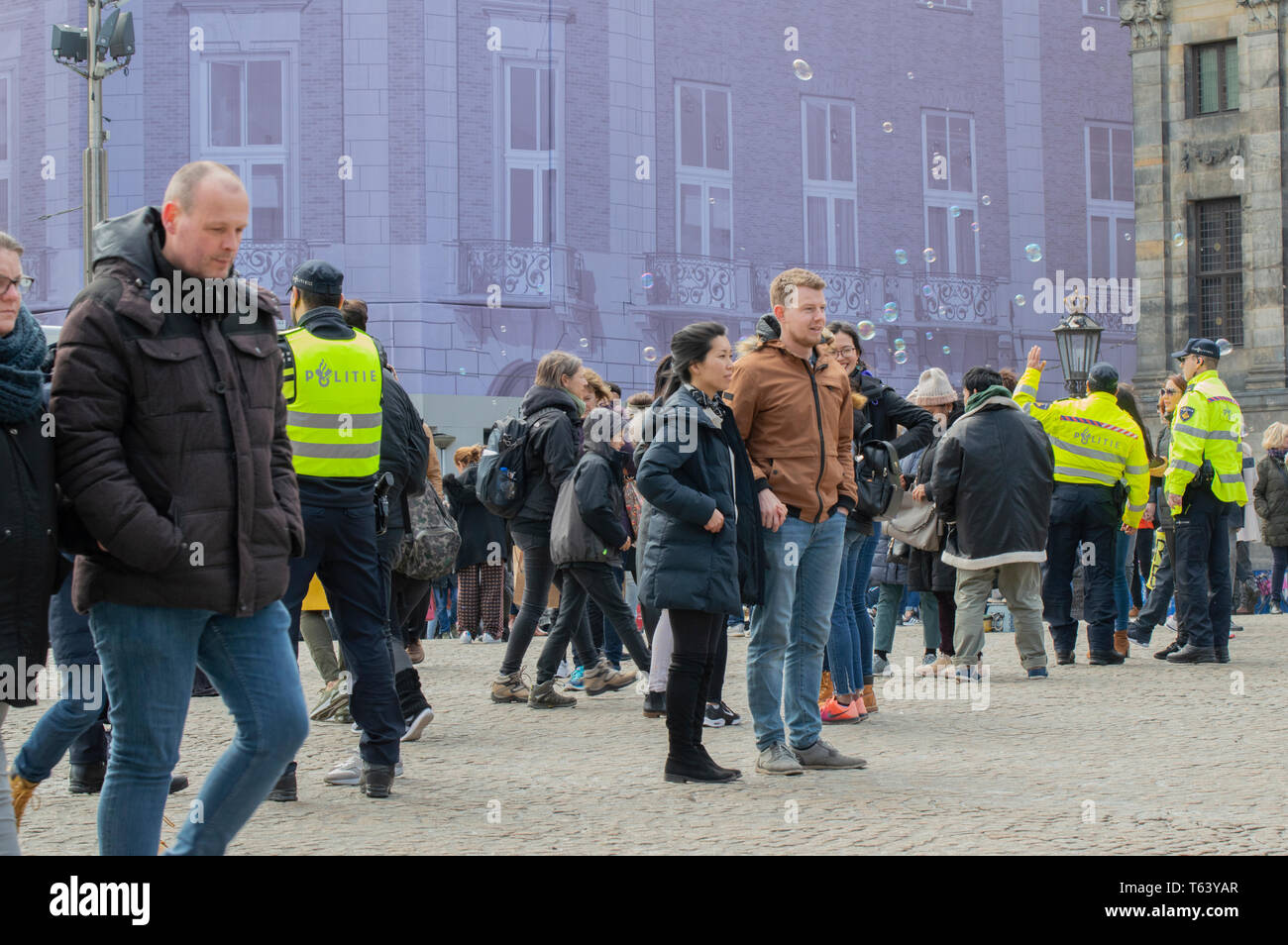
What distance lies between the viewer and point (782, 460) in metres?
6.96

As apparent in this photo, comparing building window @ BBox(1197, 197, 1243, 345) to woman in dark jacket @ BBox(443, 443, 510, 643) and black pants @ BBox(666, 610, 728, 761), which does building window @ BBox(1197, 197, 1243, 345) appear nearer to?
woman in dark jacket @ BBox(443, 443, 510, 643)

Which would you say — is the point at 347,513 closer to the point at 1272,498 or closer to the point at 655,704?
the point at 655,704

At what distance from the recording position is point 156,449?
390 centimetres

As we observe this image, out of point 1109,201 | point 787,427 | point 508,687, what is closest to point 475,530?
point 508,687

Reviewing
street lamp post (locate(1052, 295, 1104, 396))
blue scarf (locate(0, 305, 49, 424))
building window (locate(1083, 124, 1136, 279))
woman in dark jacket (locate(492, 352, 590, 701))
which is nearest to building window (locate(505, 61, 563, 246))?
street lamp post (locate(1052, 295, 1104, 396))

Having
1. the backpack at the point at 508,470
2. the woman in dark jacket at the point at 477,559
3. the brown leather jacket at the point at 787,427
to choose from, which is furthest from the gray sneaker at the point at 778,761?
the woman in dark jacket at the point at 477,559

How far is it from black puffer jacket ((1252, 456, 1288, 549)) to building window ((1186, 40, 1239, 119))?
11.3 meters

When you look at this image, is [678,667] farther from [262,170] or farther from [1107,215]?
[1107,215]

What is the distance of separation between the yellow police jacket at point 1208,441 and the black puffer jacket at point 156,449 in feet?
28.0

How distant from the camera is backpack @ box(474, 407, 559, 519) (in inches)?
374

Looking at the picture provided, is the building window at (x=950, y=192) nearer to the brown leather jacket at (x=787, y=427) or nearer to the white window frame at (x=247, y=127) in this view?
the white window frame at (x=247, y=127)

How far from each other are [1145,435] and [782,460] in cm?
610

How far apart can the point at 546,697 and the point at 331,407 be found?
3.48 metres
